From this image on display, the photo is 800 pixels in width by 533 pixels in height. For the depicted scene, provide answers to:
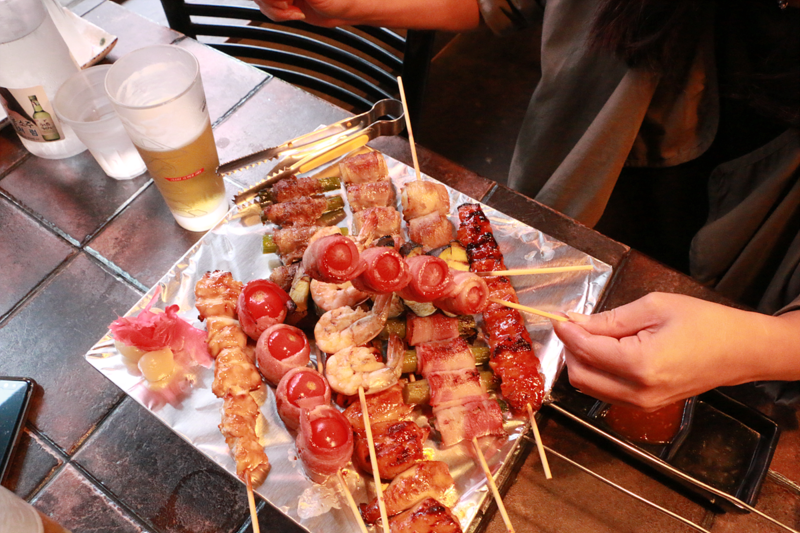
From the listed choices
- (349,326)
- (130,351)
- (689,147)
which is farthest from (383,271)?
(689,147)

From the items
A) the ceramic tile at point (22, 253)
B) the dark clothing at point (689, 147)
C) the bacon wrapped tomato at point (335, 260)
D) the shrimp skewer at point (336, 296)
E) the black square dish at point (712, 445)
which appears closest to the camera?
the bacon wrapped tomato at point (335, 260)

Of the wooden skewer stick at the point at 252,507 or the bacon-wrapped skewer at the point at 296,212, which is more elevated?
the bacon-wrapped skewer at the point at 296,212

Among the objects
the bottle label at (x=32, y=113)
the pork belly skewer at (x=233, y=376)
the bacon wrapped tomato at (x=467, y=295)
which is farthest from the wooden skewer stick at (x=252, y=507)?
the bottle label at (x=32, y=113)

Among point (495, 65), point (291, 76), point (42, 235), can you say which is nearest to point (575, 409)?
point (42, 235)

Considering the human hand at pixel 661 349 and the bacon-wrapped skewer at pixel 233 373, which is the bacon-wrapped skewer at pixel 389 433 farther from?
the human hand at pixel 661 349

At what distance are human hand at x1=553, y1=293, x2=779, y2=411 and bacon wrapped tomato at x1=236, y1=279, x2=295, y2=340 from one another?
1.06m

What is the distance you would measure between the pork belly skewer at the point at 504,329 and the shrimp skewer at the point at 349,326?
0.44 m

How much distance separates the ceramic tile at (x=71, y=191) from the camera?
256 centimetres

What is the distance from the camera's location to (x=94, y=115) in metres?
2.44

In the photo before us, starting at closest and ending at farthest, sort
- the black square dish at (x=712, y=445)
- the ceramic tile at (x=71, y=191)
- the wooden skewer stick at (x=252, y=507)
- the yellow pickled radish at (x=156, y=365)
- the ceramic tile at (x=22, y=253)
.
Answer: the wooden skewer stick at (x=252, y=507) → the black square dish at (x=712, y=445) → the yellow pickled radish at (x=156, y=365) → the ceramic tile at (x=22, y=253) → the ceramic tile at (x=71, y=191)

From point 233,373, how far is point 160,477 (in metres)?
0.49

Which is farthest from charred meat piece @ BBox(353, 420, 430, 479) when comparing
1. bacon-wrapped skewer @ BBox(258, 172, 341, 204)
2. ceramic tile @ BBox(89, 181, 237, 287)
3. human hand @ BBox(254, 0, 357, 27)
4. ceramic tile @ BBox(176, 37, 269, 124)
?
ceramic tile @ BBox(176, 37, 269, 124)

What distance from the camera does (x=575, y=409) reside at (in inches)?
80.9

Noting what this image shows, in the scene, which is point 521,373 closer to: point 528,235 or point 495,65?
point 528,235
